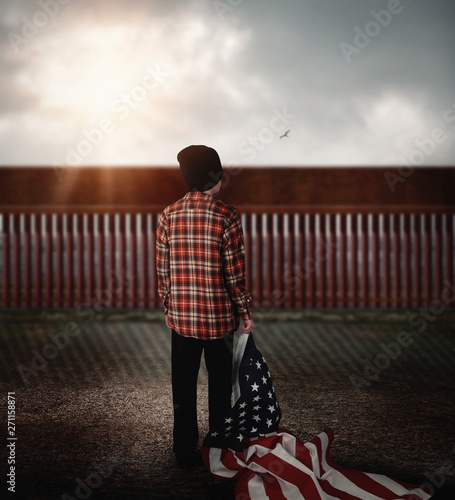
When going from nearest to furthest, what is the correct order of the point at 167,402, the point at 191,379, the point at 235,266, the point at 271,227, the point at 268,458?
the point at 268,458, the point at 235,266, the point at 191,379, the point at 167,402, the point at 271,227

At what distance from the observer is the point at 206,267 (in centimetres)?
283

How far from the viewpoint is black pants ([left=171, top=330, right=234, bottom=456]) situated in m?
2.90

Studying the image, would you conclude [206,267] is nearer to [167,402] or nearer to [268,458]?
[268,458]

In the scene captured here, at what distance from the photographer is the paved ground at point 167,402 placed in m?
2.79

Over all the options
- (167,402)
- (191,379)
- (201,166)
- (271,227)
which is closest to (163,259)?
(201,166)

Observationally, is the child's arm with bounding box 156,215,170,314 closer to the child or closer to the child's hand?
the child

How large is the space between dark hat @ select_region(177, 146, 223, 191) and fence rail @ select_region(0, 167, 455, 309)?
16.5ft

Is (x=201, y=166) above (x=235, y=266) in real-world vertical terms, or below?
above

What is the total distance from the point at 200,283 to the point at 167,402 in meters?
1.56

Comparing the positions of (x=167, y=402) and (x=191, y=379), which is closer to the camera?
(x=191, y=379)

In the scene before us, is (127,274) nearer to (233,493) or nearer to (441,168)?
(441,168)

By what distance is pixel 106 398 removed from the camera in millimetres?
4121

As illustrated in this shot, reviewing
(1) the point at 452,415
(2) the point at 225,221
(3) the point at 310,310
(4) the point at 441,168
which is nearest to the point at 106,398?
(2) the point at 225,221

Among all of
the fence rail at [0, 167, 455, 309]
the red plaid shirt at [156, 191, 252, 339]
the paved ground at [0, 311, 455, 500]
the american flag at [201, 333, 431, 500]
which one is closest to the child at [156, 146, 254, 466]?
the red plaid shirt at [156, 191, 252, 339]
